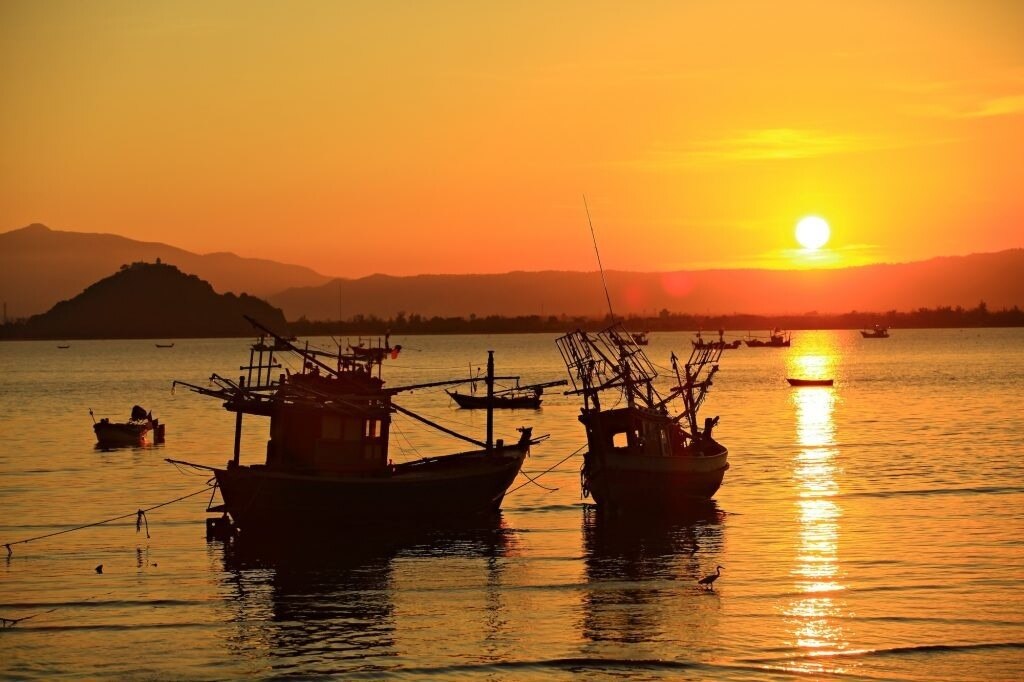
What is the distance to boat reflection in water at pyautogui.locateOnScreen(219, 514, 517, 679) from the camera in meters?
27.8

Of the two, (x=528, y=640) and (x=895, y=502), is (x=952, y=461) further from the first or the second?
(x=528, y=640)

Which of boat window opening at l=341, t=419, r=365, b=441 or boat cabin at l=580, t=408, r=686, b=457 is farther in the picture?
boat cabin at l=580, t=408, r=686, b=457

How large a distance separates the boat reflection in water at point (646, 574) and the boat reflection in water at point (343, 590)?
2783 millimetres

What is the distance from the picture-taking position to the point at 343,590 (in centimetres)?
3462

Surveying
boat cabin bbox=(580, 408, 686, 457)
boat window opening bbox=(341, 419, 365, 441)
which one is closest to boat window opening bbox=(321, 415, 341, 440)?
boat window opening bbox=(341, 419, 365, 441)

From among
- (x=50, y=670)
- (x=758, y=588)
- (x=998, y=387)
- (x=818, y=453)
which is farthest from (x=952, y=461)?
(x=998, y=387)

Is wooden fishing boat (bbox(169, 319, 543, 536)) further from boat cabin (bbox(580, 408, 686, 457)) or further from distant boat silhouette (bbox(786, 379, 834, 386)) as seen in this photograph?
distant boat silhouette (bbox(786, 379, 834, 386))

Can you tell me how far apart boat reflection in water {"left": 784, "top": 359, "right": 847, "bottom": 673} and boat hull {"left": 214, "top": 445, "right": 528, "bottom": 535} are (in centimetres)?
1228

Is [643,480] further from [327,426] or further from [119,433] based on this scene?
[119,433]

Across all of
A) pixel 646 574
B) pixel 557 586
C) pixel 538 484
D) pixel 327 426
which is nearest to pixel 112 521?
pixel 327 426

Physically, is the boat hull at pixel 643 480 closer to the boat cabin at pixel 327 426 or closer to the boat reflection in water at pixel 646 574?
the boat reflection in water at pixel 646 574

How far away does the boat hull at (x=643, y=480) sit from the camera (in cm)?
4556

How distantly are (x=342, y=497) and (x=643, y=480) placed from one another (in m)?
11.0

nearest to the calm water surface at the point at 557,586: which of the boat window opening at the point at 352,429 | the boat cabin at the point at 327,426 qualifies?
the boat cabin at the point at 327,426
